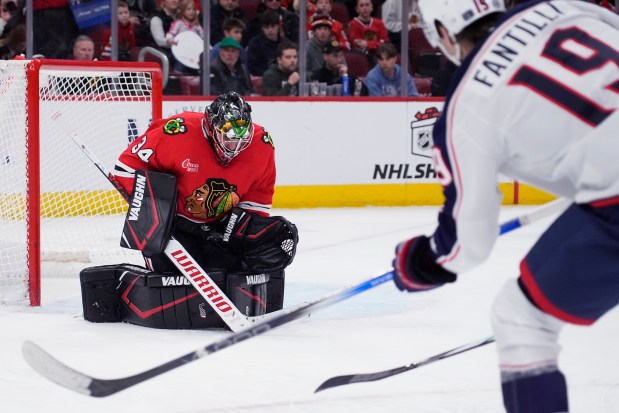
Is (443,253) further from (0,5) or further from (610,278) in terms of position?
(0,5)

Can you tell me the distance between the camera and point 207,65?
23.2 ft

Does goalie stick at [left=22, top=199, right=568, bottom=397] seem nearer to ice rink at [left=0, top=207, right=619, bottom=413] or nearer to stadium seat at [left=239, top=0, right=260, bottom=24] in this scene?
ice rink at [left=0, top=207, right=619, bottom=413]

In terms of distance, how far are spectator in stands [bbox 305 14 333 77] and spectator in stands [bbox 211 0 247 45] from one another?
1.59 ft

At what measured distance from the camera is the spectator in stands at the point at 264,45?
724 centimetres

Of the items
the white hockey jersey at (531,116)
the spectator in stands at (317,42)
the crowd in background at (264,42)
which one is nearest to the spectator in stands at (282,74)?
the crowd in background at (264,42)

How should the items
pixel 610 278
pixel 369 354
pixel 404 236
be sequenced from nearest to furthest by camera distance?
pixel 610 278 < pixel 369 354 < pixel 404 236

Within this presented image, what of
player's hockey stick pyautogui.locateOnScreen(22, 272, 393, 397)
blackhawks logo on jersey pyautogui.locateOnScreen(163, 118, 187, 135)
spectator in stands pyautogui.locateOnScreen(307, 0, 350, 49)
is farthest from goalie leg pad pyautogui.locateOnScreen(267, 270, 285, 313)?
spectator in stands pyautogui.locateOnScreen(307, 0, 350, 49)

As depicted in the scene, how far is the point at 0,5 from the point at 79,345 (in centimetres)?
364

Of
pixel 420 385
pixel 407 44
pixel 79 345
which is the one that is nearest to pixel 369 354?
pixel 420 385

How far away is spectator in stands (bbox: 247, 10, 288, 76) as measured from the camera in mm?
7237

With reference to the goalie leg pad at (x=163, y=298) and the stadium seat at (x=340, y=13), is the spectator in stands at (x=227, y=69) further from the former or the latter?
the goalie leg pad at (x=163, y=298)

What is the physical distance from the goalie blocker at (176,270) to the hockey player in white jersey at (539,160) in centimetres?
191

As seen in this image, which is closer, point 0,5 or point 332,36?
point 0,5

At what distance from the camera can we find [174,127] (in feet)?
12.8
